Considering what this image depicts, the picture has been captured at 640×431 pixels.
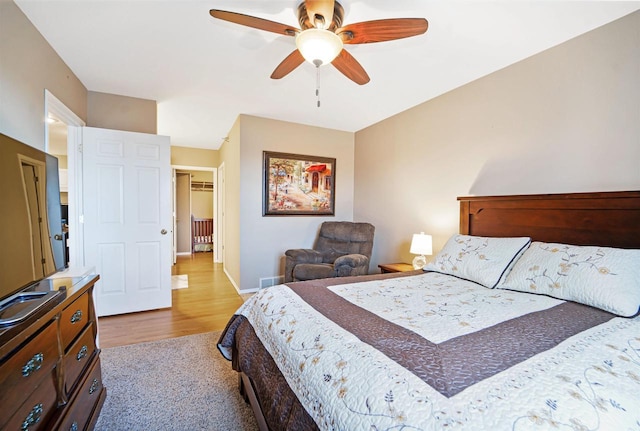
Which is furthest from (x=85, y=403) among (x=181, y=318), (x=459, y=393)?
(x=459, y=393)

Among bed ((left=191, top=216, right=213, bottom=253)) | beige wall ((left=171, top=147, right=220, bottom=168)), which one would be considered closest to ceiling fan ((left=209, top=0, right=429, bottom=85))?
beige wall ((left=171, top=147, right=220, bottom=168))

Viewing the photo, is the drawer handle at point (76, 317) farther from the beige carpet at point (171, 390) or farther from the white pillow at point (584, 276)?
the white pillow at point (584, 276)

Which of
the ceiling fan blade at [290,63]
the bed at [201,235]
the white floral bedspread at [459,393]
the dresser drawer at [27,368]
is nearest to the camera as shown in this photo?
the white floral bedspread at [459,393]

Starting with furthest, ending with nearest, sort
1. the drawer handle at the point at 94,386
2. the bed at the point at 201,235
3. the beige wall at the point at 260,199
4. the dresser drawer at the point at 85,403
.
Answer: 1. the bed at the point at 201,235
2. the beige wall at the point at 260,199
3. the drawer handle at the point at 94,386
4. the dresser drawer at the point at 85,403

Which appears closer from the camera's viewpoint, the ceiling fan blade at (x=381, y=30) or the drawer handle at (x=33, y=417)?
the drawer handle at (x=33, y=417)

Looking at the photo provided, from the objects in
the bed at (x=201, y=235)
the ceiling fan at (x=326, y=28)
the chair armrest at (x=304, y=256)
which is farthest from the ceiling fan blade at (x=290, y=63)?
the bed at (x=201, y=235)

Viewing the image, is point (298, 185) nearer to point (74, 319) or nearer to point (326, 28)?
point (326, 28)

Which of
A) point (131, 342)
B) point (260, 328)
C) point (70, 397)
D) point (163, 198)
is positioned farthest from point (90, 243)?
point (260, 328)

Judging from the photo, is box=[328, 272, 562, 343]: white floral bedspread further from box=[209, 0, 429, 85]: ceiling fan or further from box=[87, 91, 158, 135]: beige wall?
box=[87, 91, 158, 135]: beige wall

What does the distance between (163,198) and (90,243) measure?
A: 0.82m

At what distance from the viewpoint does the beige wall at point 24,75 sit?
5.21 feet

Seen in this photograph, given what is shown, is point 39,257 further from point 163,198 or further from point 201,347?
point 163,198

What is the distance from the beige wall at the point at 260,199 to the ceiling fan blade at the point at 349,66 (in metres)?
2.03

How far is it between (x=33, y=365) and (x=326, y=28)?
79.5 inches
